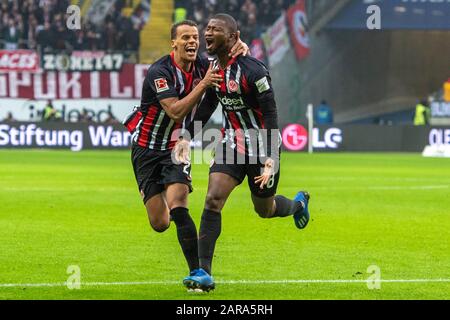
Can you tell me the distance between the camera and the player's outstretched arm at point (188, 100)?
8688mm

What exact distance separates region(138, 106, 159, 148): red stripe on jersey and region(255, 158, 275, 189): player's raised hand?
1.00 metres

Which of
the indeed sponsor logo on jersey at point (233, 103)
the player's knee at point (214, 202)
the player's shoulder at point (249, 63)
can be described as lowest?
the player's knee at point (214, 202)

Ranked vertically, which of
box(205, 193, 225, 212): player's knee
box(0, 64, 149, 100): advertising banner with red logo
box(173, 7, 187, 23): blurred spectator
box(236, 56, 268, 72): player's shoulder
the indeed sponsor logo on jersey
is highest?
box(173, 7, 187, 23): blurred spectator

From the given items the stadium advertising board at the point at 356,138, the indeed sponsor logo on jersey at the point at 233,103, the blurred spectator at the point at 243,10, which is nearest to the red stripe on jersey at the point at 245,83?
the indeed sponsor logo on jersey at the point at 233,103

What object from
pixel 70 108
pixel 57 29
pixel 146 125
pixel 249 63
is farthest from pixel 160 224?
pixel 57 29

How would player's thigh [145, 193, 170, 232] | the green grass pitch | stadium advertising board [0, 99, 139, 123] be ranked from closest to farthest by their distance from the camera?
the green grass pitch < player's thigh [145, 193, 170, 232] < stadium advertising board [0, 99, 139, 123]

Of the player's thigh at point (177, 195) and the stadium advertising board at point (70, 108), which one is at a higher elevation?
the stadium advertising board at point (70, 108)

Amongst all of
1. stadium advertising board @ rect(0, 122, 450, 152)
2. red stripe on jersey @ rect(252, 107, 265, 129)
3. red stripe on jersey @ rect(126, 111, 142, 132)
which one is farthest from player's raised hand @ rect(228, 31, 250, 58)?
stadium advertising board @ rect(0, 122, 450, 152)

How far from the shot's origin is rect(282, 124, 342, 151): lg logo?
35188 mm

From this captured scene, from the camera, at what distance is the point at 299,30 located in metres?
39.5

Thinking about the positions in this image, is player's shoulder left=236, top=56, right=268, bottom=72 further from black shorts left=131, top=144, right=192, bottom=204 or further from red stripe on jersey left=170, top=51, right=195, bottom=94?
black shorts left=131, top=144, right=192, bottom=204

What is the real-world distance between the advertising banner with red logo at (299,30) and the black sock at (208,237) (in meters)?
Answer: 30.8

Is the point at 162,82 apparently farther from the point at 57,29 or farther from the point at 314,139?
the point at 57,29

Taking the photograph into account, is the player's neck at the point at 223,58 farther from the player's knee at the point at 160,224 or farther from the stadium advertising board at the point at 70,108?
the stadium advertising board at the point at 70,108
